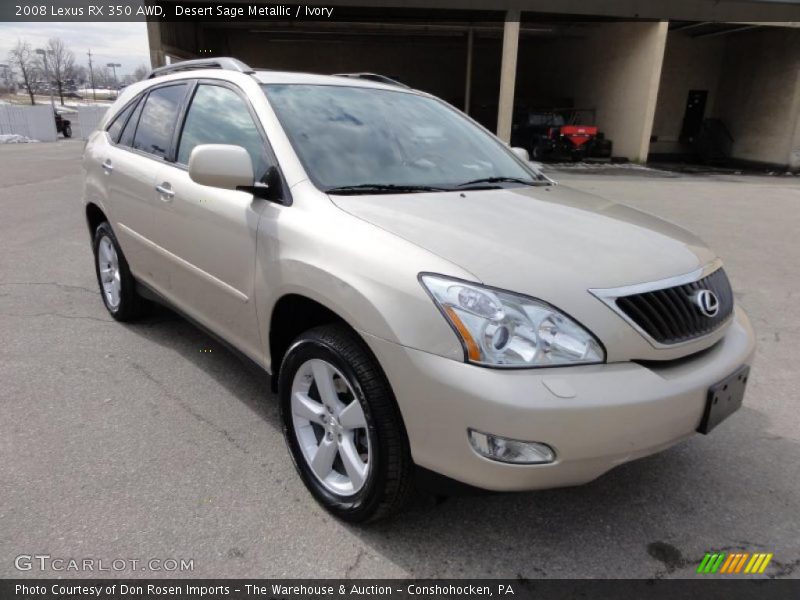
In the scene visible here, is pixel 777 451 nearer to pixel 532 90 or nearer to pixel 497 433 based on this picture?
pixel 497 433

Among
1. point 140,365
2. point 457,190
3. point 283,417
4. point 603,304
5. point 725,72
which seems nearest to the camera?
point 603,304

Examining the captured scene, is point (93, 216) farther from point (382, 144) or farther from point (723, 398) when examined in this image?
point (723, 398)

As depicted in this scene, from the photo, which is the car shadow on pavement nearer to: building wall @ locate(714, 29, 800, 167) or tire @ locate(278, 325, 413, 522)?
tire @ locate(278, 325, 413, 522)

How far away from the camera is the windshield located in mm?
2691

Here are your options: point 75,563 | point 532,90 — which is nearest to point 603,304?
point 75,563

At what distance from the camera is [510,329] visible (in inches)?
74.3

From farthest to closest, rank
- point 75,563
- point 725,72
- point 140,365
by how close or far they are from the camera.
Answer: point 725,72
point 140,365
point 75,563

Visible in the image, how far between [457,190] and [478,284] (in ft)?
3.34

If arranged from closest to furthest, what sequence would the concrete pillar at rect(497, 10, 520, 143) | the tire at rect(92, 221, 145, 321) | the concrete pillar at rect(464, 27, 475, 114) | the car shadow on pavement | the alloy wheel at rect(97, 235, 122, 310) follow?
the car shadow on pavement < the tire at rect(92, 221, 145, 321) < the alloy wheel at rect(97, 235, 122, 310) < the concrete pillar at rect(497, 10, 520, 143) < the concrete pillar at rect(464, 27, 475, 114)

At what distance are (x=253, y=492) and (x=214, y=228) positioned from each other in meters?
1.26

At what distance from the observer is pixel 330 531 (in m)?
2.35

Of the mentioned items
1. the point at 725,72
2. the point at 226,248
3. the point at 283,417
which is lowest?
the point at 283,417

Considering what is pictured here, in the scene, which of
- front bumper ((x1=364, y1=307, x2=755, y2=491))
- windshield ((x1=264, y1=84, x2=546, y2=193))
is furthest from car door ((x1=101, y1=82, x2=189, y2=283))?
front bumper ((x1=364, y1=307, x2=755, y2=491))

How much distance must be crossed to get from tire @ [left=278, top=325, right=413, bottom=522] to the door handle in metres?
1.40
